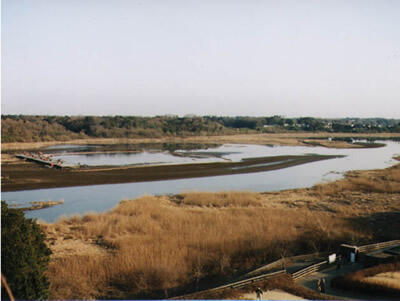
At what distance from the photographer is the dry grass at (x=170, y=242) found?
47.4 ft

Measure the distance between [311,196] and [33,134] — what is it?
7095 cm

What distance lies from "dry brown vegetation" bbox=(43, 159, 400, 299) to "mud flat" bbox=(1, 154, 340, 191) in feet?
33.0

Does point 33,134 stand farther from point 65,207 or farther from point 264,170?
point 65,207

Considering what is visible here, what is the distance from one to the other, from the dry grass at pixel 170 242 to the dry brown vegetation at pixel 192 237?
1.6 inches

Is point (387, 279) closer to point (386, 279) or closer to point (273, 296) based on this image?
point (386, 279)

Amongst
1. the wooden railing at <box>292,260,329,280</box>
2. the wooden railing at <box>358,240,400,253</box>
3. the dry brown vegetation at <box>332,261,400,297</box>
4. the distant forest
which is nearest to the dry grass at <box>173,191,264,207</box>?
the wooden railing at <box>358,240,400,253</box>

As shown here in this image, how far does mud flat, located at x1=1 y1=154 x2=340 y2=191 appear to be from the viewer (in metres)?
34.8

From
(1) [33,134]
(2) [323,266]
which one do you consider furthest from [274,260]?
(1) [33,134]

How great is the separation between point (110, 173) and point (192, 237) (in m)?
23.1

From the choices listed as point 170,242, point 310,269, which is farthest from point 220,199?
point 310,269

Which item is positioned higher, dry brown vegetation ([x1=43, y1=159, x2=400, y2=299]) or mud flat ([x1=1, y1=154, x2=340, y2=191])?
mud flat ([x1=1, y1=154, x2=340, y2=191])

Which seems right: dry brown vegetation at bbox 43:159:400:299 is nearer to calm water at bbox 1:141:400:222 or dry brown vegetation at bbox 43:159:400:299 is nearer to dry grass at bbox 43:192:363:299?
dry grass at bbox 43:192:363:299

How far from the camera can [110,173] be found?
131ft

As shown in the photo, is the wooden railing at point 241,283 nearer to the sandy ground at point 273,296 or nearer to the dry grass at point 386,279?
the sandy ground at point 273,296
